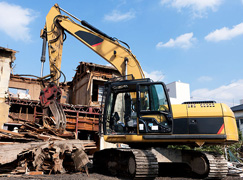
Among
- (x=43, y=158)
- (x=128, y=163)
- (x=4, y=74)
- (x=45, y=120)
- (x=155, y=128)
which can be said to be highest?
(x=4, y=74)

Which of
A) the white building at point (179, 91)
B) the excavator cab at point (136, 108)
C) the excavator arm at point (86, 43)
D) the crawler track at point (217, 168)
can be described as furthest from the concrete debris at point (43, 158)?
the white building at point (179, 91)

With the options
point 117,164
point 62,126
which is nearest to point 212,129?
point 117,164

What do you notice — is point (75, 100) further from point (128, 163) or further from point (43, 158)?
point (128, 163)

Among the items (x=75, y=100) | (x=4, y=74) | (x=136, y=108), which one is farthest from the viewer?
(x=75, y=100)

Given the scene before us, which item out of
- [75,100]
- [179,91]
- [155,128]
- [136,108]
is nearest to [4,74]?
[75,100]

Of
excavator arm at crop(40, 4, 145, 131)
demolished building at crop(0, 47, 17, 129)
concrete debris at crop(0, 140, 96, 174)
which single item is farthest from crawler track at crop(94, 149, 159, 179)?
demolished building at crop(0, 47, 17, 129)

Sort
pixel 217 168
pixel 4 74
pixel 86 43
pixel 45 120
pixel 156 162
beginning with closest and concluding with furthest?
1. pixel 156 162
2. pixel 217 168
3. pixel 86 43
4. pixel 45 120
5. pixel 4 74

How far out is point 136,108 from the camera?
730 cm

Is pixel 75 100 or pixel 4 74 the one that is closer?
pixel 4 74

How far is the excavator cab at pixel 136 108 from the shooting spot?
7.05 metres

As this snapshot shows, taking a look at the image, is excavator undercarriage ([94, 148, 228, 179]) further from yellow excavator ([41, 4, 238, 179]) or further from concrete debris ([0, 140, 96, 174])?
concrete debris ([0, 140, 96, 174])

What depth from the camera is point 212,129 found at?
7066 mm

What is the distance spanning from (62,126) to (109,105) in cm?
344

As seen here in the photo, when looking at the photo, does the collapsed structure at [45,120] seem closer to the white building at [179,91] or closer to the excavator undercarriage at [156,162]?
the excavator undercarriage at [156,162]
